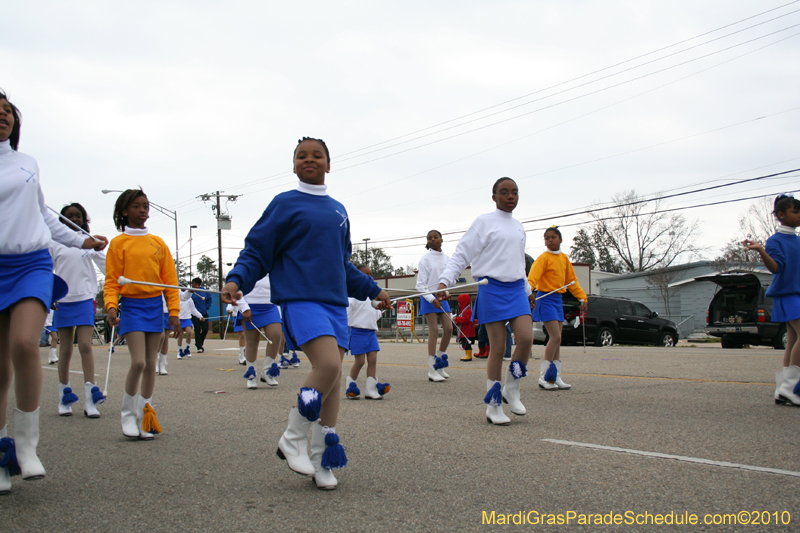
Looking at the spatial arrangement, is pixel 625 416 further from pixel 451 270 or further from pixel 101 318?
pixel 101 318

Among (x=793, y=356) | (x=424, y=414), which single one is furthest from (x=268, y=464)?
(x=793, y=356)

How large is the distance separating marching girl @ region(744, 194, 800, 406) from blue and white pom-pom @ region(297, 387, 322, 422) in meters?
4.39

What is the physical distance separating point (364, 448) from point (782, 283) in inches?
165

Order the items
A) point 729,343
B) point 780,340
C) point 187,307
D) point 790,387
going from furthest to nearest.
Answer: point 729,343 < point 780,340 < point 187,307 < point 790,387

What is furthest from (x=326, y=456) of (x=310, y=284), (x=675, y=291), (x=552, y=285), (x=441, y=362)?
(x=675, y=291)

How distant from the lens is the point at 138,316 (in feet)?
16.9

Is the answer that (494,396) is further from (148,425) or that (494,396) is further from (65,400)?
(65,400)

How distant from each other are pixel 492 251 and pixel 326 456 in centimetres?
283

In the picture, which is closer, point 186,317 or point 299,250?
point 299,250

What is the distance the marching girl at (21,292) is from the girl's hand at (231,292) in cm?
99

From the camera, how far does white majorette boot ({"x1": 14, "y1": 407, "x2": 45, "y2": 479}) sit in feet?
11.3

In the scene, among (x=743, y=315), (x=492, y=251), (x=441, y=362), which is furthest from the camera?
(x=743, y=315)

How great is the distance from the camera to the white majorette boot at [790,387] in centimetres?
593

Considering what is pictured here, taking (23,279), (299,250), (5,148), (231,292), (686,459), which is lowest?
(686,459)
